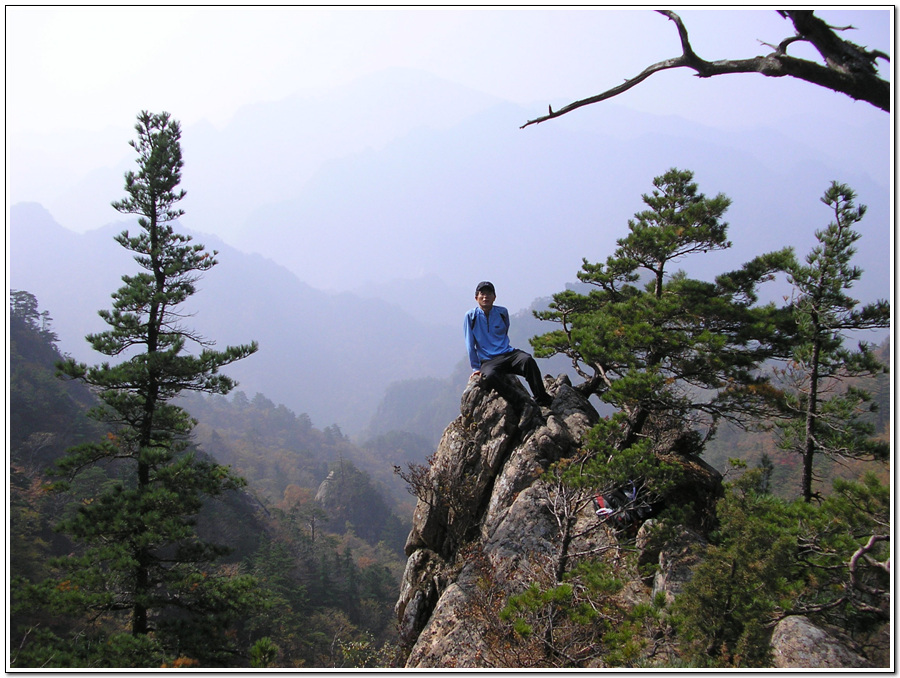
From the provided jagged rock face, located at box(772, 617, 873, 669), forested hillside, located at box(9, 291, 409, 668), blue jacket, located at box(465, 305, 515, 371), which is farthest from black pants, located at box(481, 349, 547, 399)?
forested hillside, located at box(9, 291, 409, 668)

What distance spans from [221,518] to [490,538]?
33.6 m

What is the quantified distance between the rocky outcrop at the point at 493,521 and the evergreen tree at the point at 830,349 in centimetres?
138

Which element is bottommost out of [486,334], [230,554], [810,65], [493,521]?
[230,554]

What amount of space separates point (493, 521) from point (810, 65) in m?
6.09

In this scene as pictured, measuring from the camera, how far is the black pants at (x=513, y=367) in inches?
264

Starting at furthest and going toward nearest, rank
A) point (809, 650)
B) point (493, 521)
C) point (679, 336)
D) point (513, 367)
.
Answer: point (513, 367), point (493, 521), point (679, 336), point (809, 650)

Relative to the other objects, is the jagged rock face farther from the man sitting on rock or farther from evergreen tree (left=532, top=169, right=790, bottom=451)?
the man sitting on rock

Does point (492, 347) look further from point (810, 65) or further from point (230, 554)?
point (230, 554)

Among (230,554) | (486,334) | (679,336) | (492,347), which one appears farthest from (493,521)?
(230,554)

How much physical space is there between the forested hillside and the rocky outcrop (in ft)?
6.88

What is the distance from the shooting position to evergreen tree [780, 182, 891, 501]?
592 cm

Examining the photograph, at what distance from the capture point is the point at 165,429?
24.2 feet

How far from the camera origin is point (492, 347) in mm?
6891

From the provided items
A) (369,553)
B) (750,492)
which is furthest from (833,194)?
(369,553)
